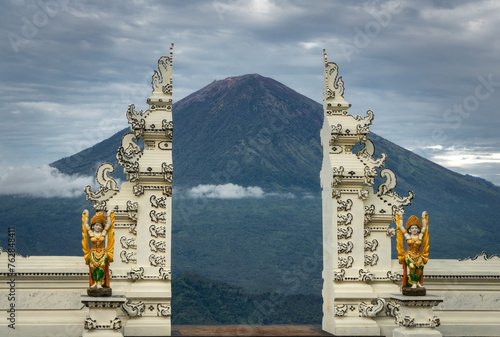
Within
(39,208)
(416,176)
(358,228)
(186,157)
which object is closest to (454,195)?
(416,176)

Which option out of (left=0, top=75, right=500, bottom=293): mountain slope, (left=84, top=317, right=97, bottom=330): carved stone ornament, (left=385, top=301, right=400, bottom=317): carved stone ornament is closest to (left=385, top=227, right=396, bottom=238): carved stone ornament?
(left=385, top=301, right=400, bottom=317): carved stone ornament

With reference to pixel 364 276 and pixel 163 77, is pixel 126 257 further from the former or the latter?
pixel 364 276

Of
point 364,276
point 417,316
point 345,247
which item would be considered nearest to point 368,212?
→ point 345,247

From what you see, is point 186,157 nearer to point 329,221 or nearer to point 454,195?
point 454,195

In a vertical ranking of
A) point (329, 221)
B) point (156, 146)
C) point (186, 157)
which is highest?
point (186, 157)

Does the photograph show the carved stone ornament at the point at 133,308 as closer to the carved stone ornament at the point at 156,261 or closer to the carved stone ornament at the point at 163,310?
the carved stone ornament at the point at 163,310

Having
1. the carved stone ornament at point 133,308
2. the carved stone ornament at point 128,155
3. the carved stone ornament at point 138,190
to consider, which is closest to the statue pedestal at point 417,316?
the carved stone ornament at point 133,308
